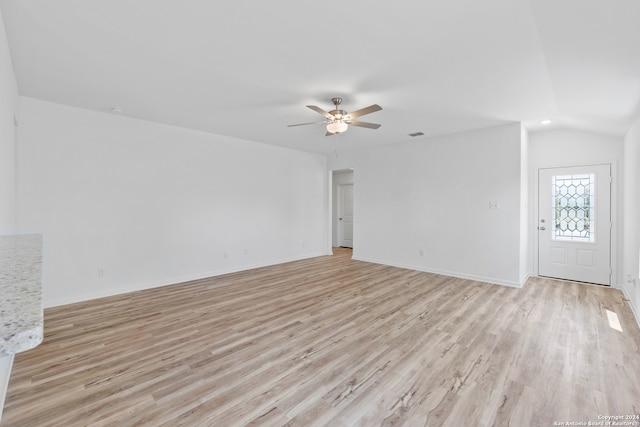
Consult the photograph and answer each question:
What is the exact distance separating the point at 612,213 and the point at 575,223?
461 mm

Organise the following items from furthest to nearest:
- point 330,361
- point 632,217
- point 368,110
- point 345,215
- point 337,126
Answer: point 345,215 → point 632,217 → point 337,126 → point 368,110 → point 330,361

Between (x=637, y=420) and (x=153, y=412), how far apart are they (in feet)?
9.90

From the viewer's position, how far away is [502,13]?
1.96m

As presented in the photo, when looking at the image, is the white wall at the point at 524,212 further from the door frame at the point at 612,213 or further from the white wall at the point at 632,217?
the white wall at the point at 632,217

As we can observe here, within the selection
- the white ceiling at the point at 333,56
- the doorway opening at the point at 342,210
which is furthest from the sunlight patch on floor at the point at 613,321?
the doorway opening at the point at 342,210

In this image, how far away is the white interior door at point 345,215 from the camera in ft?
29.7

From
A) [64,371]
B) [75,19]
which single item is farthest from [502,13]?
[64,371]

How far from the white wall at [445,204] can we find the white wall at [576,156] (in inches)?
35.3

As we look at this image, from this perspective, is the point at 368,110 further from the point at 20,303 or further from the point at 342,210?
the point at 342,210

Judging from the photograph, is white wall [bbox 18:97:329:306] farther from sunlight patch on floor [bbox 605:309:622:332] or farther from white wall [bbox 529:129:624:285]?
sunlight patch on floor [bbox 605:309:622:332]

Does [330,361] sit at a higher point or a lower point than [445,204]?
lower

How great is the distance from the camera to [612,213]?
14.8ft

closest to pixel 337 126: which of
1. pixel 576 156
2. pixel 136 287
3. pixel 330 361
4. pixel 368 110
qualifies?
pixel 368 110

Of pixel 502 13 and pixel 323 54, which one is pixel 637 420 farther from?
pixel 323 54
